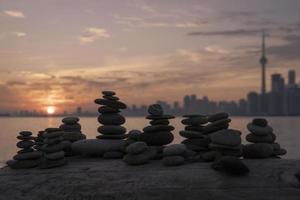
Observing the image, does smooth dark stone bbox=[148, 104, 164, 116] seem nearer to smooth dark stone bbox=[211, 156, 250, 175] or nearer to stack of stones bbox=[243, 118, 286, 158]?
stack of stones bbox=[243, 118, 286, 158]

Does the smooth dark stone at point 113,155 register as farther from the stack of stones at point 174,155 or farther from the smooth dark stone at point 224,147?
the smooth dark stone at point 224,147

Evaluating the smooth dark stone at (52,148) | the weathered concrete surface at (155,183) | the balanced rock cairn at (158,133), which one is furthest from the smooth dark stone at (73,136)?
the weathered concrete surface at (155,183)

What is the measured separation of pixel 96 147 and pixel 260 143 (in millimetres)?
5767

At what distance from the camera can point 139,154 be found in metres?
15.7

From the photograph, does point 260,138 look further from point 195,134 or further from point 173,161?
point 173,161

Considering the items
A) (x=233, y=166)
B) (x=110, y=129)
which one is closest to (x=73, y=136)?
(x=110, y=129)

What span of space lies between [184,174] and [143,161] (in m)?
2.00

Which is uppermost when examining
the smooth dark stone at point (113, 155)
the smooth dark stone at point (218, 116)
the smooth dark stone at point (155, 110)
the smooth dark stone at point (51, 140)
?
the smooth dark stone at point (155, 110)

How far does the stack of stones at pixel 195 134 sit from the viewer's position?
1661 centimetres

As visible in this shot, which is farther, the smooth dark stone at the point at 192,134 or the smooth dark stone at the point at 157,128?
the smooth dark stone at the point at 157,128

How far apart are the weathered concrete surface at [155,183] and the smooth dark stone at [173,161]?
0.28 m

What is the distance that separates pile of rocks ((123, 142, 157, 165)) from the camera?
50.6 ft

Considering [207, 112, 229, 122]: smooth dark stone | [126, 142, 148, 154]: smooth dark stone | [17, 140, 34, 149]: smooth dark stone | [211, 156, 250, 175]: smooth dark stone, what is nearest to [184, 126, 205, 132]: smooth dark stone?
[207, 112, 229, 122]: smooth dark stone

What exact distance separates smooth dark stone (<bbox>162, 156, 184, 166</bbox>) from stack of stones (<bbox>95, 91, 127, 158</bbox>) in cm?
380
